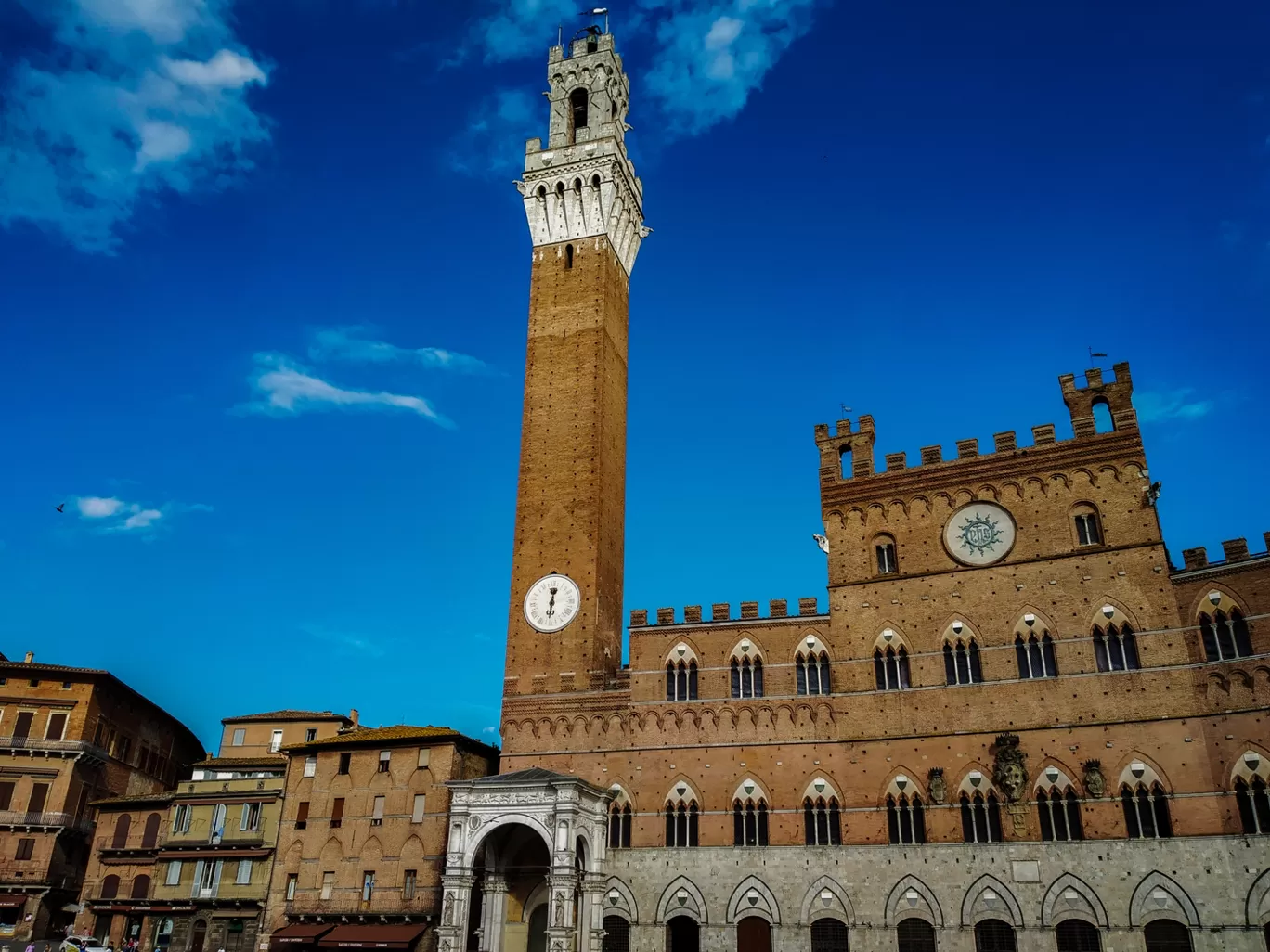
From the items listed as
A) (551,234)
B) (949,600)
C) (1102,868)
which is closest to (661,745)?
(949,600)

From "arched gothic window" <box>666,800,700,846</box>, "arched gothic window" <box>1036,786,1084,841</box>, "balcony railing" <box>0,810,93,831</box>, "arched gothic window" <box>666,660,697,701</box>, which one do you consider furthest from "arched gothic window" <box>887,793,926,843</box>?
"balcony railing" <box>0,810,93,831</box>

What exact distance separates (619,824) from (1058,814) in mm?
15350

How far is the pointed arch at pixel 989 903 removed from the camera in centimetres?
3262

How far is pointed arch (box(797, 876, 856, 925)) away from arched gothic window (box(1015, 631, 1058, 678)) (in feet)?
32.0

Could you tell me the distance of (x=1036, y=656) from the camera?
35.6 m

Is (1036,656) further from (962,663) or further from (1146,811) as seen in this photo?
(1146,811)

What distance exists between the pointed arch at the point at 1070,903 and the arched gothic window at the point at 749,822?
9415 millimetres

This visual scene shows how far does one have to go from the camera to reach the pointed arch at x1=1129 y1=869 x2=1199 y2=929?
3066 cm

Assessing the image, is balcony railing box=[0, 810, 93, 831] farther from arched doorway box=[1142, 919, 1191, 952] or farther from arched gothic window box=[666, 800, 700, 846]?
arched doorway box=[1142, 919, 1191, 952]

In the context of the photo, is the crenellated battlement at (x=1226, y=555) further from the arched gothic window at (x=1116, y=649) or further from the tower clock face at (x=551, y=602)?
the tower clock face at (x=551, y=602)

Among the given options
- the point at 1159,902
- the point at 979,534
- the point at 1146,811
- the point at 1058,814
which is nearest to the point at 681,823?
the point at 1058,814

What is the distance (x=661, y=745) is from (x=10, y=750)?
3237cm

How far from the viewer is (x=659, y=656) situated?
132ft

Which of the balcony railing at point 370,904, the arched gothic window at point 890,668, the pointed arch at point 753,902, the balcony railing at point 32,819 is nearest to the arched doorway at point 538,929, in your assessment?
the balcony railing at point 370,904
